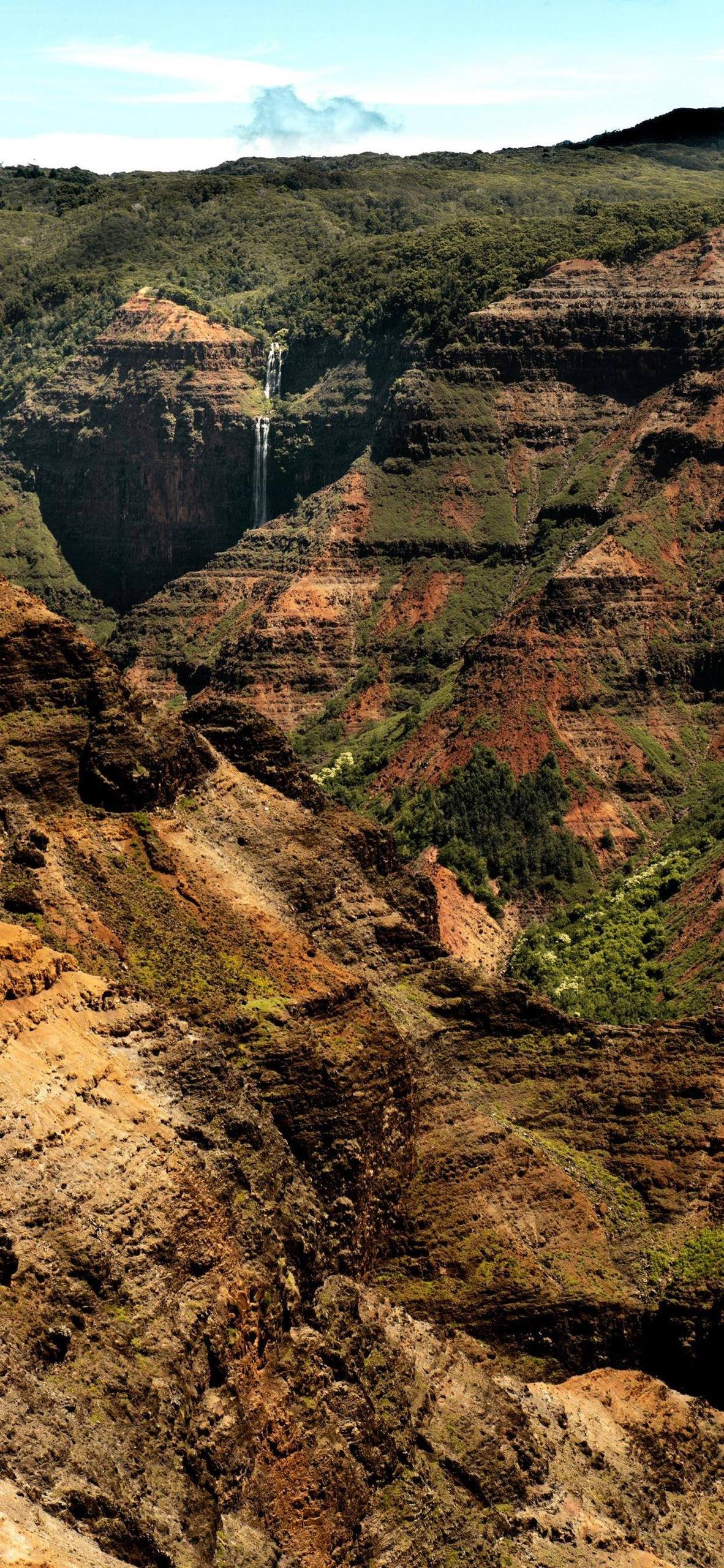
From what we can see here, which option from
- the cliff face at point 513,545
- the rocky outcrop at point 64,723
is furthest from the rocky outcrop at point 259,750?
the cliff face at point 513,545

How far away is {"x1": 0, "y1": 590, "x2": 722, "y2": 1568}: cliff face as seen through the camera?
4631 centimetres

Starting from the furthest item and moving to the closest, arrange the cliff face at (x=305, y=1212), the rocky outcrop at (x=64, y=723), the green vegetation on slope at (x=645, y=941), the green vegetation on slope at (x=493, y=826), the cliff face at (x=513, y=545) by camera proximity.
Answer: the cliff face at (x=513, y=545), the green vegetation on slope at (x=493, y=826), the green vegetation on slope at (x=645, y=941), the rocky outcrop at (x=64, y=723), the cliff face at (x=305, y=1212)

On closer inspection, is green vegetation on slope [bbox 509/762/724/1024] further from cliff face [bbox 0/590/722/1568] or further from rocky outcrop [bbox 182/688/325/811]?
cliff face [bbox 0/590/722/1568]

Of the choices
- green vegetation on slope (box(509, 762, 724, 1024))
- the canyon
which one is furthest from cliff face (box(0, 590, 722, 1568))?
green vegetation on slope (box(509, 762, 724, 1024))

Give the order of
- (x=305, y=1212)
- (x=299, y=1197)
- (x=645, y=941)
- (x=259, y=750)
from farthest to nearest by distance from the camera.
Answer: (x=645, y=941) < (x=259, y=750) < (x=299, y=1197) < (x=305, y=1212)

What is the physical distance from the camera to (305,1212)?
185 feet

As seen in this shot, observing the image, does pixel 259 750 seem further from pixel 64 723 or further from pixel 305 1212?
pixel 305 1212

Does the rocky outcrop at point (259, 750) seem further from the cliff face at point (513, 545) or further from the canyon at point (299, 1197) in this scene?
the cliff face at point (513, 545)

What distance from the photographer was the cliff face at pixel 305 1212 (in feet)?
152

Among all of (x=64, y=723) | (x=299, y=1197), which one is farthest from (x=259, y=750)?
(x=299, y=1197)

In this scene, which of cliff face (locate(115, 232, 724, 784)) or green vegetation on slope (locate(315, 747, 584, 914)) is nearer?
green vegetation on slope (locate(315, 747, 584, 914))

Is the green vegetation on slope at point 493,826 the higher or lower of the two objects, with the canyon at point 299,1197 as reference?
lower

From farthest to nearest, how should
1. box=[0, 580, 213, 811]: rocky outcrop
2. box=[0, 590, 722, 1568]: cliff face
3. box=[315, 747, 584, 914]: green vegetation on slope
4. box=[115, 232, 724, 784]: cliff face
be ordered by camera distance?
box=[115, 232, 724, 784]: cliff face < box=[315, 747, 584, 914]: green vegetation on slope < box=[0, 580, 213, 811]: rocky outcrop < box=[0, 590, 722, 1568]: cliff face

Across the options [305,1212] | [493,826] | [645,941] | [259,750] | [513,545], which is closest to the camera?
[305,1212]
